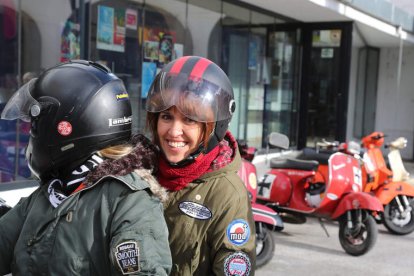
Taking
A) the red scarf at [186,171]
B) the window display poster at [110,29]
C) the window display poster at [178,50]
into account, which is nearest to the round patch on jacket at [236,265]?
the red scarf at [186,171]

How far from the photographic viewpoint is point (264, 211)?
4.08 m

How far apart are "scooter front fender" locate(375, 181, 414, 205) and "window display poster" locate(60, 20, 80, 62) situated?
13.1 ft

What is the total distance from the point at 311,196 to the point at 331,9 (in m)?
4.96

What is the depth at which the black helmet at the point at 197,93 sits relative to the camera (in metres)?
1.69

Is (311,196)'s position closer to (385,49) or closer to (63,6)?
(63,6)

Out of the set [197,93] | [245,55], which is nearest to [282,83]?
[245,55]

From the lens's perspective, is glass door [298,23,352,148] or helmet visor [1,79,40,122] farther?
glass door [298,23,352,148]

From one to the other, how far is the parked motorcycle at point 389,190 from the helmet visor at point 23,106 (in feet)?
Result: 15.2

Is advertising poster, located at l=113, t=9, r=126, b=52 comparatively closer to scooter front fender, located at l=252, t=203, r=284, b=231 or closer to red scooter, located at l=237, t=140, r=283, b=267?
red scooter, located at l=237, t=140, r=283, b=267

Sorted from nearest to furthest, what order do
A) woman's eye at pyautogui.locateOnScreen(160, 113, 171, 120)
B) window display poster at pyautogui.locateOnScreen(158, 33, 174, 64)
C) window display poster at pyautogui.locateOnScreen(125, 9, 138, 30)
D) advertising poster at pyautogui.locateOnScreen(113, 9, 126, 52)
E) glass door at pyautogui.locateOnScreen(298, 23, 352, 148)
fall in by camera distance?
1. woman's eye at pyautogui.locateOnScreen(160, 113, 171, 120)
2. advertising poster at pyautogui.locateOnScreen(113, 9, 126, 52)
3. window display poster at pyautogui.locateOnScreen(125, 9, 138, 30)
4. window display poster at pyautogui.locateOnScreen(158, 33, 174, 64)
5. glass door at pyautogui.locateOnScreen(298, 23, 352, 148)

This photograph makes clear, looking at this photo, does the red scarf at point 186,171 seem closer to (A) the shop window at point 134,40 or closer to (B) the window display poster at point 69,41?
(A) the shop window at point 134,40

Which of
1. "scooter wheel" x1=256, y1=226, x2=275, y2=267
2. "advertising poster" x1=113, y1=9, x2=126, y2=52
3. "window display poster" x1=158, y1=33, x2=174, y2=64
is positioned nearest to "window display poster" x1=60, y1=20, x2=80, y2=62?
"advertising poster" x1=113, y1=9, x2=126, y2=52

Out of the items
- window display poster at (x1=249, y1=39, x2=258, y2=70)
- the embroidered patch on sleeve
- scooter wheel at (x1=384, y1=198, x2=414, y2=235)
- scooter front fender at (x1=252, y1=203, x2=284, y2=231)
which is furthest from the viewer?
window display poster at (x1=249, y1=39, x2=258, y2=70)

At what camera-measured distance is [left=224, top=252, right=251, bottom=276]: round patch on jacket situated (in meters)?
1.60
